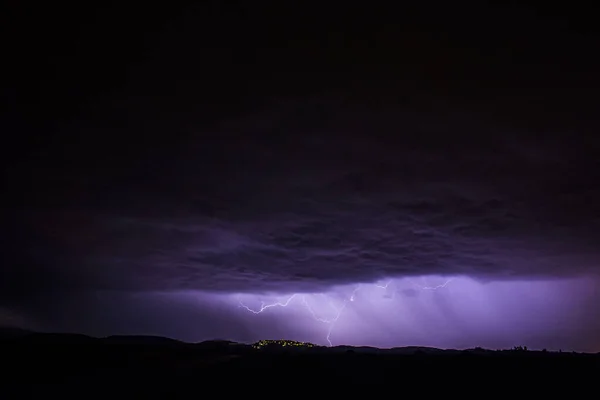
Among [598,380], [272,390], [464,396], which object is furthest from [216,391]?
[598,380]

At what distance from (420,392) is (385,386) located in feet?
8.31

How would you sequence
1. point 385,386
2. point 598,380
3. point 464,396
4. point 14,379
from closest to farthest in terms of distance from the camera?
point 464,396 → point 385,386 → point 598,380 → point 14,379

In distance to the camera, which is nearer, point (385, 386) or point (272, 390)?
point (272, 390)

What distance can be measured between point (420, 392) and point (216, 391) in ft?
33.2

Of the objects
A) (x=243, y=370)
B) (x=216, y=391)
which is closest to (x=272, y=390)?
(x=216, y=391)

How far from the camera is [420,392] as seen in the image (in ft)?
76.0

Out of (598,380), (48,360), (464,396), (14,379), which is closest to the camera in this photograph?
(464,396)

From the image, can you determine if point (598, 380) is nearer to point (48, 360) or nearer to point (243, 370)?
point (243, 370)

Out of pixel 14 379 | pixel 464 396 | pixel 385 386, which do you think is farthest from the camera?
pixel 14 379

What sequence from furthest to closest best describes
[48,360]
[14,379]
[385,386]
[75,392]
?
[48,360], [14,379], [385,386], [75,392]

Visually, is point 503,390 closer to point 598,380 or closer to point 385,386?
point 385,386

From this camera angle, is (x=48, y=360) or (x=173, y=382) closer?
(x=173, y=382)

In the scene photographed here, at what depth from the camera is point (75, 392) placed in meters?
23.5

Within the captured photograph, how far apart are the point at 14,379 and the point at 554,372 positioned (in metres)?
35.5
